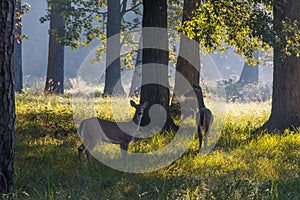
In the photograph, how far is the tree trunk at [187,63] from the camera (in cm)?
1394

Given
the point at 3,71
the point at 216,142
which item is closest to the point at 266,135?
the point at 216,142

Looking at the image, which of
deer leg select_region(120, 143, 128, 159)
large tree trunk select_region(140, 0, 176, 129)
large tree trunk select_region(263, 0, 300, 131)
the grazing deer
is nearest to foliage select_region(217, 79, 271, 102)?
large tree trunk select_region(263, 0, 300, 131)

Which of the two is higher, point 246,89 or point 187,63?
point 187,63

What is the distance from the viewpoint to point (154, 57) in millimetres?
11547

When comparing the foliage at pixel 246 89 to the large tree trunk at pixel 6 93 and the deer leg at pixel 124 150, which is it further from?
the large tree trunk at pixel 6 93

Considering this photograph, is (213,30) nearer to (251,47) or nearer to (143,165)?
(251,47)

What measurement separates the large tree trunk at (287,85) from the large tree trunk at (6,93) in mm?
7582

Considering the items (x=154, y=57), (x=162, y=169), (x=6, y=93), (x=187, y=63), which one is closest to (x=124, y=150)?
(x=162, y=169)

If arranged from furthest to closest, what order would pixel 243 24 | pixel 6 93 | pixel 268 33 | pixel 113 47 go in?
pixel 113 47 → pixel 243 24 → pixel 268 33 → pixel 6 93

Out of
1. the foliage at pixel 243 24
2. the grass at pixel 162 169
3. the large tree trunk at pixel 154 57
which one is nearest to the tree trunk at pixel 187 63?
the grass at pixel 162 169

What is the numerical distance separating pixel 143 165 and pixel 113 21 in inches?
651

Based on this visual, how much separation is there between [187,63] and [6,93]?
8643mm

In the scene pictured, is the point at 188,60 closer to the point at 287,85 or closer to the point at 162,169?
the point at 287,85

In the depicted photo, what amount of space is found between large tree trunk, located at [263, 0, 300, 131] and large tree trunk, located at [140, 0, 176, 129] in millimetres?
2646
